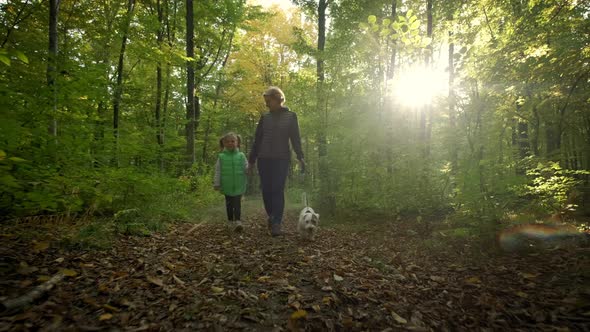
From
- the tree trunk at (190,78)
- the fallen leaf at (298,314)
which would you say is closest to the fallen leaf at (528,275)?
the fallen leaf at (298,314)

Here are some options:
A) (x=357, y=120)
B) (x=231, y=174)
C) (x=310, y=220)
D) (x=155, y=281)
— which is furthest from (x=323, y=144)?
(x=155, y=281)

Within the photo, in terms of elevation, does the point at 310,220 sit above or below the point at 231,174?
below

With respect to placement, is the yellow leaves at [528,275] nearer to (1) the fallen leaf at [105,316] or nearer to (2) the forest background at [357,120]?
(2) the forest background at [357,120]

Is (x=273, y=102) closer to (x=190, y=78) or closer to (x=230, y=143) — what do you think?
(x=230, y=143)

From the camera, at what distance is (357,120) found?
923 centimetres

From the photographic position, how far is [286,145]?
16.9ft

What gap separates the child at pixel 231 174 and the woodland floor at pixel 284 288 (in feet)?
5.50

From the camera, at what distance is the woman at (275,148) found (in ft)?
16.7

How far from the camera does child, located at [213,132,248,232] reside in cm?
567

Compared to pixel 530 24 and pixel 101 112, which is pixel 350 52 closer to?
pixel 530 24

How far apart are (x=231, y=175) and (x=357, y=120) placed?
5.26 meters

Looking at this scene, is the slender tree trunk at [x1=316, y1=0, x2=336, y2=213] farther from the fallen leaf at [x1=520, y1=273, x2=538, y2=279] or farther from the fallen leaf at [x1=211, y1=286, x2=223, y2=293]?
the fallen leaf at [x1=211, y1=286, x2=223, y2=293]

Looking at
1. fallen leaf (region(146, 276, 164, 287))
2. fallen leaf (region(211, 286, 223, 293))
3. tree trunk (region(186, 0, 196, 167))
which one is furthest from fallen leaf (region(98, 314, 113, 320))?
tree trunk (region(186, 0, 196, 167))

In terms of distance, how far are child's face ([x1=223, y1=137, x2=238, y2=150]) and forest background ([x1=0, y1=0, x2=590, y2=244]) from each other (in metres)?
1.55
